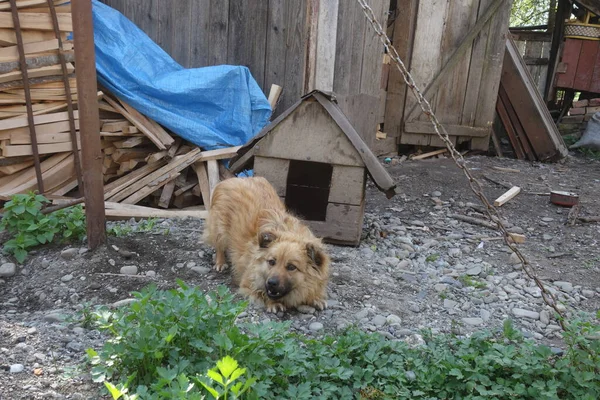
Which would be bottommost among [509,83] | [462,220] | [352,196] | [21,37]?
[462,220]

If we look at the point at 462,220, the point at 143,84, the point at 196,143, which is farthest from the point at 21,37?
the point at 462,220

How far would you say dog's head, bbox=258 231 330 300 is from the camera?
4.60 m

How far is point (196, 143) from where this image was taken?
750cm

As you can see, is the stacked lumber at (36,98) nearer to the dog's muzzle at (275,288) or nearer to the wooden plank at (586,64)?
the dog's muzzle at (275,288)

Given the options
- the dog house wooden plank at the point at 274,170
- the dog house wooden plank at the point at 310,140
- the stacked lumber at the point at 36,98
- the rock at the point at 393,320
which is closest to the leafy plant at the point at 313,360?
the rock at the point at 393,320

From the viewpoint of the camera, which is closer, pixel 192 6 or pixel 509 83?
pixel 192 6

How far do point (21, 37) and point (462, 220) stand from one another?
211 inches

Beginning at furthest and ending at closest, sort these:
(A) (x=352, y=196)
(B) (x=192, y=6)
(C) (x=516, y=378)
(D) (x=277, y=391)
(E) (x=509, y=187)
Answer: (E) (x=509, y=187)
(B) (x=192, y=6)
(A) (x=352, y=196)
(C) (x=516, y=378)
(D) (x=277, y=391)

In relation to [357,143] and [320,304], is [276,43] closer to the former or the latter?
[357,143]

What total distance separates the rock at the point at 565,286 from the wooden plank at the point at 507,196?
2321 mm

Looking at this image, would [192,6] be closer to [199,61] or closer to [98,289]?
[199,61]

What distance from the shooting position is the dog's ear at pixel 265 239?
4.77 metres

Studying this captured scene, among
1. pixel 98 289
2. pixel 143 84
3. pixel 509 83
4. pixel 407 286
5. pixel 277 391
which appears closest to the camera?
pixel 277 391

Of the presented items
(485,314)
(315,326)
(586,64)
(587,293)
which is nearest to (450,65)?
(586,64)
